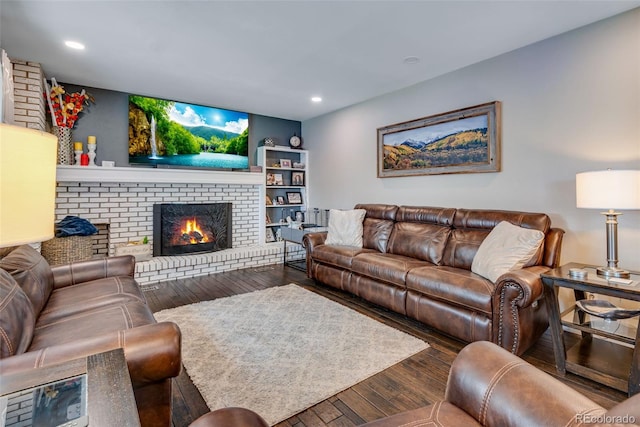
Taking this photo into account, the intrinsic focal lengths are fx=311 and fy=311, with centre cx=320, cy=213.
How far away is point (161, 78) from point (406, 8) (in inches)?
109

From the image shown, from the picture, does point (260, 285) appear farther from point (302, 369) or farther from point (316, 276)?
point (302, 369)

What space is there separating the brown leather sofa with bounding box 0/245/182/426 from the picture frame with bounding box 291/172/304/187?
136 inches

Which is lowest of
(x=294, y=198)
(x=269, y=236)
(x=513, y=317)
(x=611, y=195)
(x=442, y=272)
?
(x=513, y=317)

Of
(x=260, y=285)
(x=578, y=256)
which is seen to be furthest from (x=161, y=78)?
(x=578, y=256)

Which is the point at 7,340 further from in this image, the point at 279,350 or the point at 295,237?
the point at 295,237

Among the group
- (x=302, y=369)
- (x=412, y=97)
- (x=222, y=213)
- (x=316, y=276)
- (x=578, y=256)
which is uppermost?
(x=412, y=97)

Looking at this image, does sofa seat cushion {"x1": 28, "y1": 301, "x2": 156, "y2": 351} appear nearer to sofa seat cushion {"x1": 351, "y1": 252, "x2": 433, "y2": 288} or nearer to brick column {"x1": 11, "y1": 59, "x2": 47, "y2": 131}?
sofa seat cushion {"x1": 351, "y1": 252, "x2": 433, "y2": 288}

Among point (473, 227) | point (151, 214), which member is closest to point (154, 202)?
point (151, 214)

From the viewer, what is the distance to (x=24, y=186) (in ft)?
2.45

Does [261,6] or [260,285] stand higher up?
[261,6]

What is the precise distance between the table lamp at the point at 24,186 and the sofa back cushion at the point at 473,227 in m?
2.95

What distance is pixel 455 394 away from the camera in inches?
42.8

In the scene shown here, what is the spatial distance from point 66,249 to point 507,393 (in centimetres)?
402

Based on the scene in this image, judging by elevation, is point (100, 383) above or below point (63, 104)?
below
